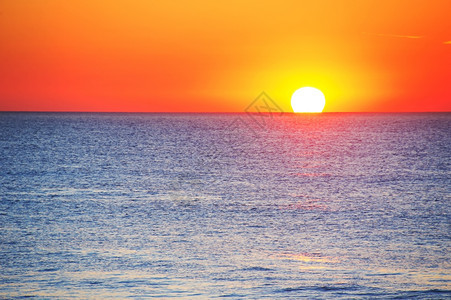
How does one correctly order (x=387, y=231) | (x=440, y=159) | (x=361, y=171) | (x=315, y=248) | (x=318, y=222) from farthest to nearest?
(x=440, y=159)
(x=361, y=171)
(x=318, y=222)
(x=387, y=231)
(x=315, y=248)

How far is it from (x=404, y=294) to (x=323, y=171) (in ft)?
143

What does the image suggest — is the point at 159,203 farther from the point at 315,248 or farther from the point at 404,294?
the point at 404,294

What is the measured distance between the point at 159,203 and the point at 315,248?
15.1 meters

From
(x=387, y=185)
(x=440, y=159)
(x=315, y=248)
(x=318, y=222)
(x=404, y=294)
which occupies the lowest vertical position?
(x=404, y=294)

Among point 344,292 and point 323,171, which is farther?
point 323,171

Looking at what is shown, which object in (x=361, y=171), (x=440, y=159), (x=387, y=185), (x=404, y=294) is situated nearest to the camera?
(x=404, y=294)

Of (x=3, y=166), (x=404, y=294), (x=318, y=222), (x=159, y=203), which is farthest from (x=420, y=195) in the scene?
(x=3, y=166)

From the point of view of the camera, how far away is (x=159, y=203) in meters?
39.5

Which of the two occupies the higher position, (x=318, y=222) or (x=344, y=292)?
(x=318, y=222)

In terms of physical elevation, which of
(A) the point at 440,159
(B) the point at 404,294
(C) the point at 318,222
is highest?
(A) the point at 440,159

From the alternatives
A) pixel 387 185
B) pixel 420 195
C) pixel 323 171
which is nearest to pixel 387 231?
pixel 420 195

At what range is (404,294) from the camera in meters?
19.6

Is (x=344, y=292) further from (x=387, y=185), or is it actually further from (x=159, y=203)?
(x=387, y=185)

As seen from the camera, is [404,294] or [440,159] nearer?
[404,294]
